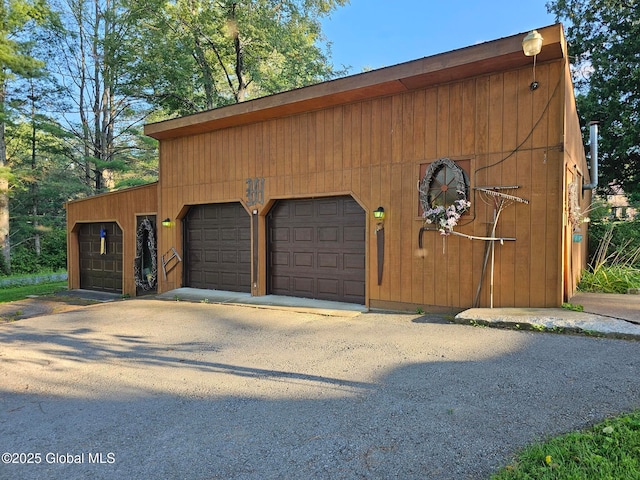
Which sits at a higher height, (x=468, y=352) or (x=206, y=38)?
(x=206, y=38)

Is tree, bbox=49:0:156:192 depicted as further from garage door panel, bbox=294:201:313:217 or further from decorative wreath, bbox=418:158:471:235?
decorative wreath, bbox=418:158:471:235

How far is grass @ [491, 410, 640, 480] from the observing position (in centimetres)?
181

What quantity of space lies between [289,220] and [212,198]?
2.04 metres

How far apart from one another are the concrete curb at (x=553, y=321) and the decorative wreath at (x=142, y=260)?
744 cm

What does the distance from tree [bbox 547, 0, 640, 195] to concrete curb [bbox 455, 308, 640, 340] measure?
11.3 meters

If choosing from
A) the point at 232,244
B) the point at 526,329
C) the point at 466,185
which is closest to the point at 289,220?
the point at 232,244

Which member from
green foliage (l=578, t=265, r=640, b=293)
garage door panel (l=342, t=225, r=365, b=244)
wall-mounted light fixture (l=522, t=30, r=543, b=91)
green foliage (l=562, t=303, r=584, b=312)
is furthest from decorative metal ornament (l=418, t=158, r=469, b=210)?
green foliage (l=578, t=265, r=640, b=293)

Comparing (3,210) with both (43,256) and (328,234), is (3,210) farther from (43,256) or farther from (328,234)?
(328,234)

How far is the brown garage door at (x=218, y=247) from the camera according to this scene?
8.38 meters

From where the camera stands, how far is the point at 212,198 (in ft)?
28.3

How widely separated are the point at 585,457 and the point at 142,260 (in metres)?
9.88

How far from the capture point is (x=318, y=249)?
7336 mm

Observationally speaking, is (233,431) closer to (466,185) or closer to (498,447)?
(498,447)

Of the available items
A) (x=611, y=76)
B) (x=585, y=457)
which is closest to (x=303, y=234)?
(x=585, y=457)
